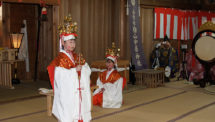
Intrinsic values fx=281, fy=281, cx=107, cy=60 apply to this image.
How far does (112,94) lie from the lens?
511 centimetres

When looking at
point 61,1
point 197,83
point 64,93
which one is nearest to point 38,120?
point 64,93

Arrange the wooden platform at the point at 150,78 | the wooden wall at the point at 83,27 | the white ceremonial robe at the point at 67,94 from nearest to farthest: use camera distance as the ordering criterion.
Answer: the white ceremonial robe at the point at 67,94, the wooden platform at the point at 150,78, the wooden wall at the point at 83,27

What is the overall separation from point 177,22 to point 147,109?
5.76 meters

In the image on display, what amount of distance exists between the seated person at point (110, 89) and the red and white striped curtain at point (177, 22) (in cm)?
433

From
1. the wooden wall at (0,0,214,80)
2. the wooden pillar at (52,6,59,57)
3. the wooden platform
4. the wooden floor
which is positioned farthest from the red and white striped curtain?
the wooden pillar at (52,6,59,57)

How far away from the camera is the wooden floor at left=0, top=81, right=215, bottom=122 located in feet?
14.1

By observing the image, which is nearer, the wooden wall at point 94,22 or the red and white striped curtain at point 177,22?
the wooden wall at point 94,22

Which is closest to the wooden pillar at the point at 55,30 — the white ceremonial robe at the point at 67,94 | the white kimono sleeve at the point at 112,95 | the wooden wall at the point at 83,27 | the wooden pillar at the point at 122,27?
the wooden wall at the point at 83,27

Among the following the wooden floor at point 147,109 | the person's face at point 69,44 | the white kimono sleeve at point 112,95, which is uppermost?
the person's face at point 69,44

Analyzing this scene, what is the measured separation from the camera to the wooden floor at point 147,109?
14.1 feet

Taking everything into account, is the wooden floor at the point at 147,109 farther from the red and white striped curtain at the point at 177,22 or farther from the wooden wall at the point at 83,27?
the red and white striped curtain at the point at 177,22

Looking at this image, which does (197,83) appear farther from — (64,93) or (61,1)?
(64,93)

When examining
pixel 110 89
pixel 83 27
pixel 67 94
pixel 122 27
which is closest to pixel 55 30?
pixel 83 27

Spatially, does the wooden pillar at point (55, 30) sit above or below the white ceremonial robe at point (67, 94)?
above
